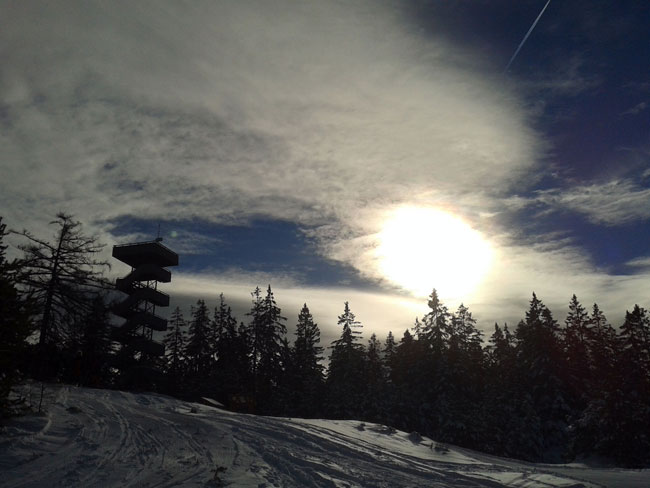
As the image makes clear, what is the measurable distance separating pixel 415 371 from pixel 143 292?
33.4m

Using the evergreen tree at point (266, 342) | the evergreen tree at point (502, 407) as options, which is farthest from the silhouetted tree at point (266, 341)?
the evergreen tree at point (502, 407)

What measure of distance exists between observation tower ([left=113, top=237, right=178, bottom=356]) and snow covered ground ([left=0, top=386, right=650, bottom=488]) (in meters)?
30.5

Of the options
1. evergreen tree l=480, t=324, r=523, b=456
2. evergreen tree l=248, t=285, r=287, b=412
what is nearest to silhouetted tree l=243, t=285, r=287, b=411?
evergreen tree l=248, t=285, r=287, b=412

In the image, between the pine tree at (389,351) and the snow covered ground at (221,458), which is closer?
the snow covered ground at (221,458)

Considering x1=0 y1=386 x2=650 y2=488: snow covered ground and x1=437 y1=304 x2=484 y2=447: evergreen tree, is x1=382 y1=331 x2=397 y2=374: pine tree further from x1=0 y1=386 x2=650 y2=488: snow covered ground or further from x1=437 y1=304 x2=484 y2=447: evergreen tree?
x1=0 y1=386 x2=650 y2=488: snow covered ground

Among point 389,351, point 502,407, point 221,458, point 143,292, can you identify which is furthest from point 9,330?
point 389,351

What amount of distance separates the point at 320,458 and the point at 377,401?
128ft

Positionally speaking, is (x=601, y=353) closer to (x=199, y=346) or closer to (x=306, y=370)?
(x=306, y=370)

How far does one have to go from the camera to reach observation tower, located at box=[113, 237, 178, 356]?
159 feet

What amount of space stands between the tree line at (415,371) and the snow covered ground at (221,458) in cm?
1493

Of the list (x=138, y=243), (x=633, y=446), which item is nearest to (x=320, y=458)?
(x=633, y=446)

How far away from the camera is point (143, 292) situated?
50.0 meters

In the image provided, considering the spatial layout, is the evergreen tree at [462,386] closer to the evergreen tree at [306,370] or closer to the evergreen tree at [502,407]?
the evergreen tree at [502,407]

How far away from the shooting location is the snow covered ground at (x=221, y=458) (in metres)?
10.4
